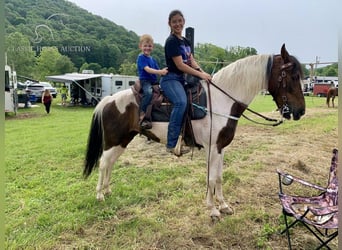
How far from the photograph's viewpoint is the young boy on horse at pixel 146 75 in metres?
3.27

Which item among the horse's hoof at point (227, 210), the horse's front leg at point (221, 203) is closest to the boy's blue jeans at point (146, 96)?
the horse's front leg at point (221, 203)

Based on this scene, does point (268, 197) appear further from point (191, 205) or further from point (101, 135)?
point (101, 135)

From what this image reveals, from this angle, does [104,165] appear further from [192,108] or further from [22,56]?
[22,56]

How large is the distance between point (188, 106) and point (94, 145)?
58.0 inches

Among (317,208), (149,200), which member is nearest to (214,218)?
(149,200)

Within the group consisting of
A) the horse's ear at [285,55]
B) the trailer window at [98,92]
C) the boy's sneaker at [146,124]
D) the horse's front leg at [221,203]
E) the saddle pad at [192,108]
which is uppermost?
the horse's ear at [285,55]

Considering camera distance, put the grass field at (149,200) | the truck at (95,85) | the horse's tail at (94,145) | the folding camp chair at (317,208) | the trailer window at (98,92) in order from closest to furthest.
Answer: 1. the folding camp chair at (317,208)
2. the grass field at (149,200)
3. the horse's tail at (94,145)
4. the truck at (95,85)
5. the trailer window at (98,92)

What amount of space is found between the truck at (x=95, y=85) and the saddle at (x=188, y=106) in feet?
49.4

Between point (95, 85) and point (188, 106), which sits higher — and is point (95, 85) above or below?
below

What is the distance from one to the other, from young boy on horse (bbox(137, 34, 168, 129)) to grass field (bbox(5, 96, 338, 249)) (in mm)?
1043

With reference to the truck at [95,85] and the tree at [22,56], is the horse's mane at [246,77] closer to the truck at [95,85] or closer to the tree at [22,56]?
the truck at [95,85]

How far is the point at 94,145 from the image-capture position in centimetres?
385

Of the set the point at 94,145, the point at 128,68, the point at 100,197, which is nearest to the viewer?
the point at 100,197

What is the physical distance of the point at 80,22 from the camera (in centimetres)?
3019
